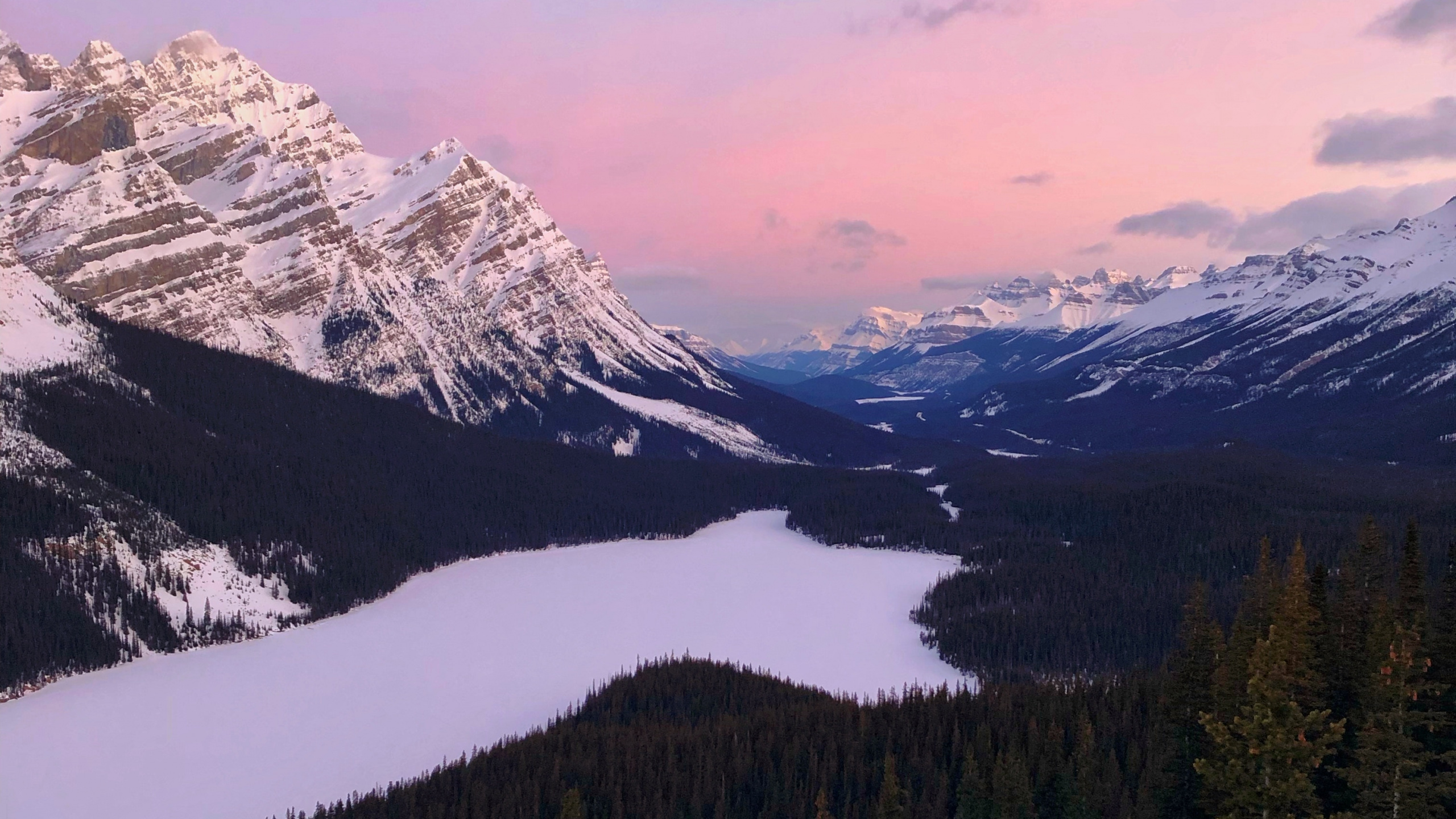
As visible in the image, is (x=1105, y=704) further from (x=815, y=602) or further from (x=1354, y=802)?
(x=815, y=602)

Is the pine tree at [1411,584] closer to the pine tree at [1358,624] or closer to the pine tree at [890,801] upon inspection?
the pine tree at [1358,624]

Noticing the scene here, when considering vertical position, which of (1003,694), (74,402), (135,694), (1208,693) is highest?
(74,402)

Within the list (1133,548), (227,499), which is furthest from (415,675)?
(1133,548)

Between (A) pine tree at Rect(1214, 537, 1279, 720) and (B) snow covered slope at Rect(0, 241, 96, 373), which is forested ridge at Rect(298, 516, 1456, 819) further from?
(B) snow covered slope at Rect(0, 241, 96, 373)

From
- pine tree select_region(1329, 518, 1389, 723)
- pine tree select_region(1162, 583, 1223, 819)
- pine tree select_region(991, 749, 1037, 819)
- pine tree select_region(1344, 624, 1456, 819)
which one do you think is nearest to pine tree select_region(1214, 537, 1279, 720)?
pine tree select_region(1162, 583, 1223, 819)

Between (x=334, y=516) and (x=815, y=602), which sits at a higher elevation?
(x=334, y=516)

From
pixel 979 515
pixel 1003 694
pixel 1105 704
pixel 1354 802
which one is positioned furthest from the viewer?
pixel 979 515

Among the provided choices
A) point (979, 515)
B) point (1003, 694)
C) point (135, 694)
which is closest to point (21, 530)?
point (135, 694)

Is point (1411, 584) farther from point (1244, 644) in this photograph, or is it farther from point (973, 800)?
point (973, 800)
